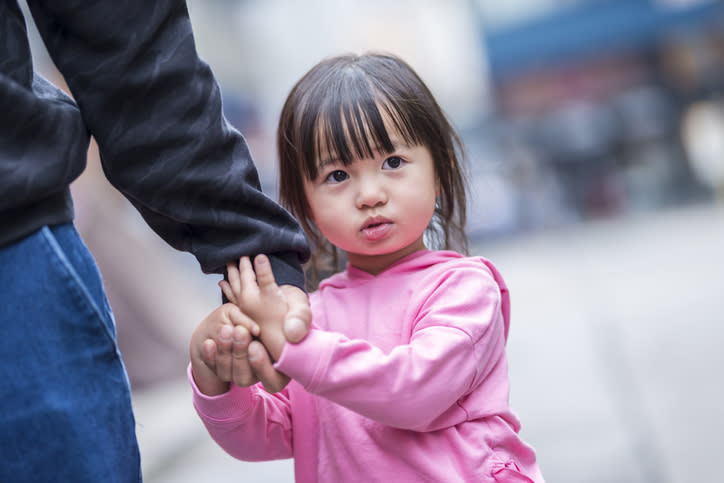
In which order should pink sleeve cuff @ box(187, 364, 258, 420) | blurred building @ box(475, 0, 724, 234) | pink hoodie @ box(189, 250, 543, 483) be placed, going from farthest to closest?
blurred building @ box(475, 0, 724, 234), pink sleeve cuff @ box(187, 364, 258, 420), pink hoodie @ box(189, 250, 543, 483)

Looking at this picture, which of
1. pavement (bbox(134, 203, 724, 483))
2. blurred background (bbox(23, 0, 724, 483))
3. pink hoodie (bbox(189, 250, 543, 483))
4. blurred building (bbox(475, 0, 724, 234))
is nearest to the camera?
pink hoodie (bbox(189, 250, 543, 483))

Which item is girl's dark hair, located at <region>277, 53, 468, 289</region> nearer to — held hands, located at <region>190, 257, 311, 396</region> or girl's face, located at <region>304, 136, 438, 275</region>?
girl's face, located at <region>304, 136, 438, 275</region>

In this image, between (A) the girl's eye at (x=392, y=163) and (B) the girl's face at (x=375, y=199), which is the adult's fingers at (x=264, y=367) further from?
(A) the girl's eye at (x=392, y=163)

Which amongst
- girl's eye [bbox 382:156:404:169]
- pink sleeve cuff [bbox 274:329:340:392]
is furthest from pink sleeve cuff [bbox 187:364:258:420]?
girl's eye [bbox 382:156:404:169]

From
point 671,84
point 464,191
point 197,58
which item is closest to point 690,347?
point 464,191

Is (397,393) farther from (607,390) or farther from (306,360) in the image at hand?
(607,390)

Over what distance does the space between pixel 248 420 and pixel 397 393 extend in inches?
14.1

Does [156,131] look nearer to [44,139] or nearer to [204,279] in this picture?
[44,139]

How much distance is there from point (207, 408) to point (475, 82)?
24048 millimetres

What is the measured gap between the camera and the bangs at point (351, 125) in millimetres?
1506

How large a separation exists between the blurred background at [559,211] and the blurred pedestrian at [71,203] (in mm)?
464

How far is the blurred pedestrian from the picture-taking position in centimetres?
112

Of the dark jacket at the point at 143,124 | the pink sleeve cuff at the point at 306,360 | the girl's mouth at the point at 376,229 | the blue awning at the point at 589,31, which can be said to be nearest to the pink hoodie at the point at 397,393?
the pink sleeve cuff at the point at 306,360

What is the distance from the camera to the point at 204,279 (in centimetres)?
860
